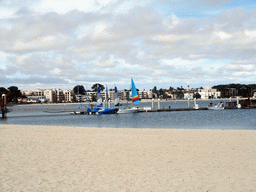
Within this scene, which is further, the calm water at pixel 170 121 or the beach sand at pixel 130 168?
the calm water at pixel 170 121

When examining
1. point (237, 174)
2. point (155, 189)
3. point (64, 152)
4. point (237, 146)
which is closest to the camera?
point (155, 189)

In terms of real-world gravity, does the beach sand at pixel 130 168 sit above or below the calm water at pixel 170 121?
above

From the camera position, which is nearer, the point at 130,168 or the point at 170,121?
the point at 130,168

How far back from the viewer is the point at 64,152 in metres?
15.9

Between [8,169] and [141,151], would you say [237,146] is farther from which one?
[8,169]

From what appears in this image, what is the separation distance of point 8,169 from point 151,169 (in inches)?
218

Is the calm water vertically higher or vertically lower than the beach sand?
lower

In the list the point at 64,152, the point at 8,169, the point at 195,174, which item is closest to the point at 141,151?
the point at 64,152

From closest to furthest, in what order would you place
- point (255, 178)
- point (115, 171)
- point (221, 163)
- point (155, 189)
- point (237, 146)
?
point (155, 189) < point (255, 178) < point (115, 171) < point (221, 163) < point (237, 146)

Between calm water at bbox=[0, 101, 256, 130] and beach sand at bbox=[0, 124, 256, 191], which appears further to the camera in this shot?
calm water at bbox=[0, 101, 256, 130]

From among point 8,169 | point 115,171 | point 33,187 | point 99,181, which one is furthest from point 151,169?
point 8,169

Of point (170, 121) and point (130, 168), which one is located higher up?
point (130, 168)

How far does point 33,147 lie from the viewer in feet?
58.0

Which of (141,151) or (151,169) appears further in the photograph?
(141,151)
